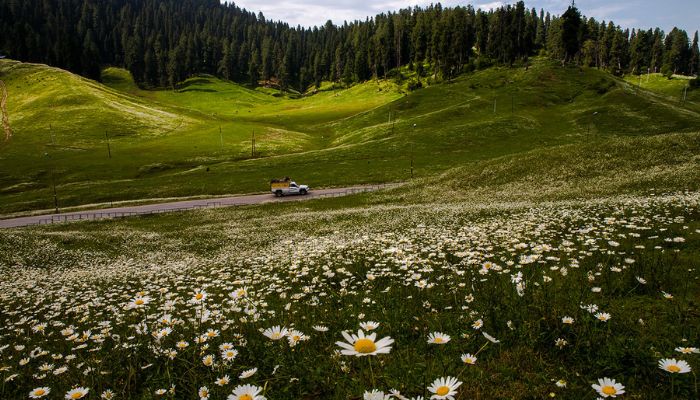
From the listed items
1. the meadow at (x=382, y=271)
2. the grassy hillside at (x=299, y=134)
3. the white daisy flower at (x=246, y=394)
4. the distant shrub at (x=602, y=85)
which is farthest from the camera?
the distant shrub at (x=602, y=85)

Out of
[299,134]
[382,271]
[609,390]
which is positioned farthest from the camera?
[299,134]

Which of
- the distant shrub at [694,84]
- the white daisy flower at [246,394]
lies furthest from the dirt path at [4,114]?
the distant shrub at [694,84]

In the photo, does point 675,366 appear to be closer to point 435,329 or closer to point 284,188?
point 435,329

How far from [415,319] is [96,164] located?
116 metres

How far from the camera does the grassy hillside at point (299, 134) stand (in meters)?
80.8

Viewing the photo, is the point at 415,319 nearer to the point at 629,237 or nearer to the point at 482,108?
the point at 629,237

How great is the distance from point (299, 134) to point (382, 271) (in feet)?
427

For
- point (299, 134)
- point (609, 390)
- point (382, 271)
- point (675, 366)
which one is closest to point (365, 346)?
point (609, 390)

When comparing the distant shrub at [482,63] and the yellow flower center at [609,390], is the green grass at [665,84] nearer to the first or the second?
the distant shrub at [482,63]

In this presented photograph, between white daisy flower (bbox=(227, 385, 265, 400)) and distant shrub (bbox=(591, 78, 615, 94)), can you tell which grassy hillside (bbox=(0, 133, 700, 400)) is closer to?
white daisy flower (bbox=(227, 385, 265, 400))

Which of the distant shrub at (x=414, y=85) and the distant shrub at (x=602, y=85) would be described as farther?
the distant shrub at (x=414, y=85)

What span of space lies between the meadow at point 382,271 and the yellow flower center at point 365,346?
0.13ft

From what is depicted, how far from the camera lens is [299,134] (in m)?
134

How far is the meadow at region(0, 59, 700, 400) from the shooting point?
3.57 m
